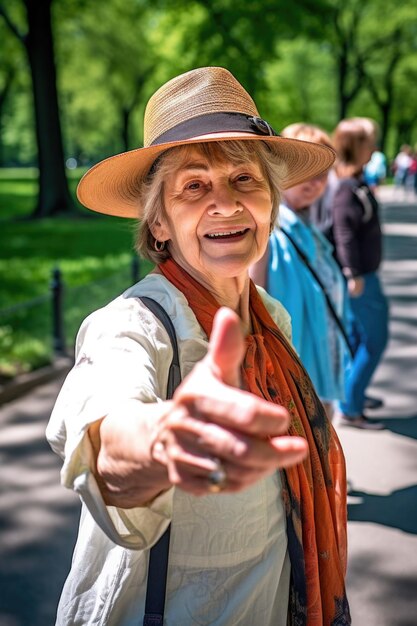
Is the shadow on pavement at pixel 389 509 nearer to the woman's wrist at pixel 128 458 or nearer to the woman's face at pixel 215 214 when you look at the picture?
the woman's face at pixel 215 214

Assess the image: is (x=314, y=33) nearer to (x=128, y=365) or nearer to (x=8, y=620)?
(x=8, y=620)

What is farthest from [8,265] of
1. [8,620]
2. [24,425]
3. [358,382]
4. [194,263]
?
[194,263]

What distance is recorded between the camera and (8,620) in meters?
3.79

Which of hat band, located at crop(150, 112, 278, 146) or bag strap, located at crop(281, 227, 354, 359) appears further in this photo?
bag strap, located at crop(281, 227, 354, 359)

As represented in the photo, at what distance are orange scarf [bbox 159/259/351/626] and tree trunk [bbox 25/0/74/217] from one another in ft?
69.6

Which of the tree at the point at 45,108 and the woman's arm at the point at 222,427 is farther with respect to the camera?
the tree at the point at 45,108

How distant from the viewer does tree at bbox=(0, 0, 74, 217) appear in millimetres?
21828

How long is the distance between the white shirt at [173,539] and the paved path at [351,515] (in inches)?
79.8

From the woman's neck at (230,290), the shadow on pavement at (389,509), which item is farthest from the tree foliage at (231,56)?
the woman's neck at (230,290)

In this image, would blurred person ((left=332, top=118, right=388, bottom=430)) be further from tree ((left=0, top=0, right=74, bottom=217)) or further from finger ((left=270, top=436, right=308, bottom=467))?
tree ((left=0, top=0, right=74, bottom=217))

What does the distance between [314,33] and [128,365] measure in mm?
20019

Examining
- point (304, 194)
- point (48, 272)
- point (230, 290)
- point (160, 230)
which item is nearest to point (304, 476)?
point (230, 290)

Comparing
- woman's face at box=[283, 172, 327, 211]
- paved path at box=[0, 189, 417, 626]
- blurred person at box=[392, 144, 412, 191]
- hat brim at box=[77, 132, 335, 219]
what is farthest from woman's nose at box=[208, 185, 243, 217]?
blurred person at box=[392, 144, 412, 191]

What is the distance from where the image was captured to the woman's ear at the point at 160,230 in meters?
2.18
